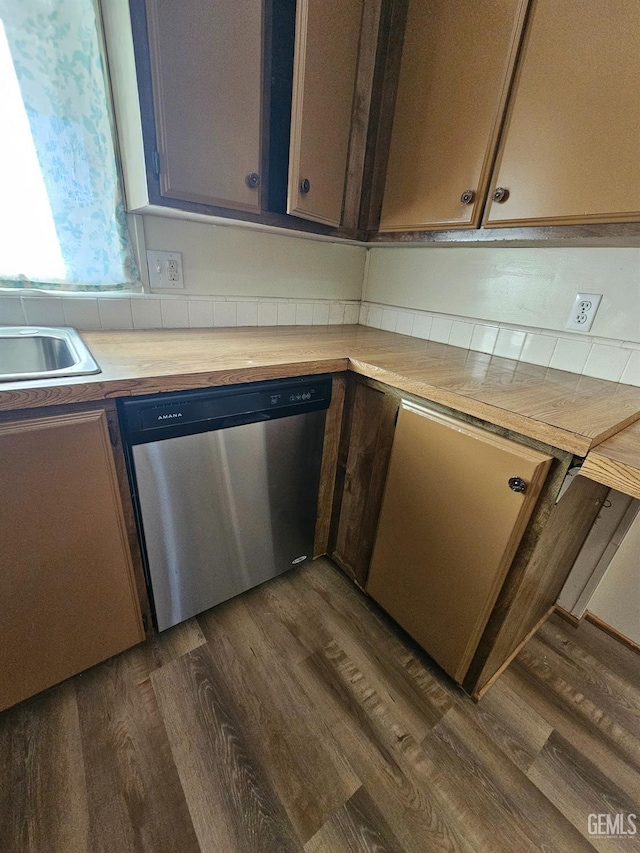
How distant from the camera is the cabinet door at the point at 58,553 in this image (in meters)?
0.75

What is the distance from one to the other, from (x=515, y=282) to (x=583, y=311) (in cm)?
26

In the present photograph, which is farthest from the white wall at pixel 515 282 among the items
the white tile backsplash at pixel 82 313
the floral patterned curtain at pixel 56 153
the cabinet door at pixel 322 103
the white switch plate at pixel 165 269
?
the white tile backsplash at pixel 82 313

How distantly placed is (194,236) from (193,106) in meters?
0.45

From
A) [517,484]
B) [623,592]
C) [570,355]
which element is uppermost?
[570,355]

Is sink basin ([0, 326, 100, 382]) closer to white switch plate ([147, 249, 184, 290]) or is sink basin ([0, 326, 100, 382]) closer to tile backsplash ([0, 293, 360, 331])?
tile backsplash ([0, 293, 360, 331])

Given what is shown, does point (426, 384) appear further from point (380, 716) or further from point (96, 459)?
point (380, 716)

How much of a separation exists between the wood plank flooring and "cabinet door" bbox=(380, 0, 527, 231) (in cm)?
150

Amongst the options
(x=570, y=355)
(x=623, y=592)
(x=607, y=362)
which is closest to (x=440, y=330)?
(x=570, y=355)

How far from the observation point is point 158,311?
Answer: 1.34 meters

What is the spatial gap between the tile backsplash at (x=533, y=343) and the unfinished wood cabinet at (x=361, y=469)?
0.61 m

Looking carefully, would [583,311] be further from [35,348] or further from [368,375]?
[35,348]

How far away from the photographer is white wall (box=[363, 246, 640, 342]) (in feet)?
3.59

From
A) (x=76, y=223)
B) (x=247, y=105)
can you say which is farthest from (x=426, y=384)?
(x=76, y=223)

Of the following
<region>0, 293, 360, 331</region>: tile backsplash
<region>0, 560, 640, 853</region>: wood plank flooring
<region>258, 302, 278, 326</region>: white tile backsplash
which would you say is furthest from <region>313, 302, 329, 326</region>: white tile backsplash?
<region>0, 560, 640, 853</region>: wood plank flooring
